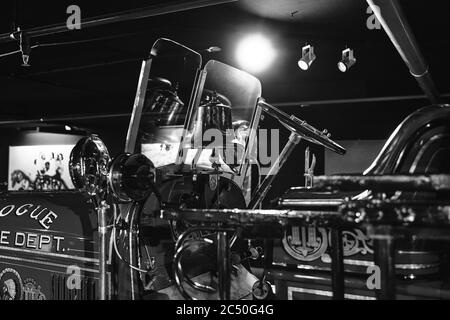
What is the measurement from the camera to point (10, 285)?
269 centimetres

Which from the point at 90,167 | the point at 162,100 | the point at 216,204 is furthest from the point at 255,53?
the point at 90,167

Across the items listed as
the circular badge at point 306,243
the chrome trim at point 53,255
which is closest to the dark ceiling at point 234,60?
the chrome trim at point 53,255

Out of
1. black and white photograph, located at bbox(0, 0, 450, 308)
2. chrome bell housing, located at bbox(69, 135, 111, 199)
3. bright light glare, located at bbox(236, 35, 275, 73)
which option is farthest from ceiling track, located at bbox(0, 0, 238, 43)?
bright light glare, located at bbox(236, 35, 275, 73)

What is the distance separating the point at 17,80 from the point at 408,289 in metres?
7.90

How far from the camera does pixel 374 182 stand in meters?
1.25

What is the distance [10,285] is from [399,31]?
3.33 metres

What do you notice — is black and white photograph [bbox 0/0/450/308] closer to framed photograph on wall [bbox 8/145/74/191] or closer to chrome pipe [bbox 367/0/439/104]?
chrome pipe [bbox 367/0/439/104]

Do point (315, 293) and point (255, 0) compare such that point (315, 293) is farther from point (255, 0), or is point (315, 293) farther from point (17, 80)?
point (17, 80)

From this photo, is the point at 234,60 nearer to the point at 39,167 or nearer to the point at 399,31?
the point at 399,31

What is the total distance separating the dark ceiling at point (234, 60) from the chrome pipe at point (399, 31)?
715 mm

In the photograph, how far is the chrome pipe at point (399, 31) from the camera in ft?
10.2

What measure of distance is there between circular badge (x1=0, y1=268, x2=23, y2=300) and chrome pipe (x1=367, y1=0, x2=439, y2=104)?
267 cm

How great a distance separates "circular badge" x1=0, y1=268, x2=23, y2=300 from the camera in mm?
2641
